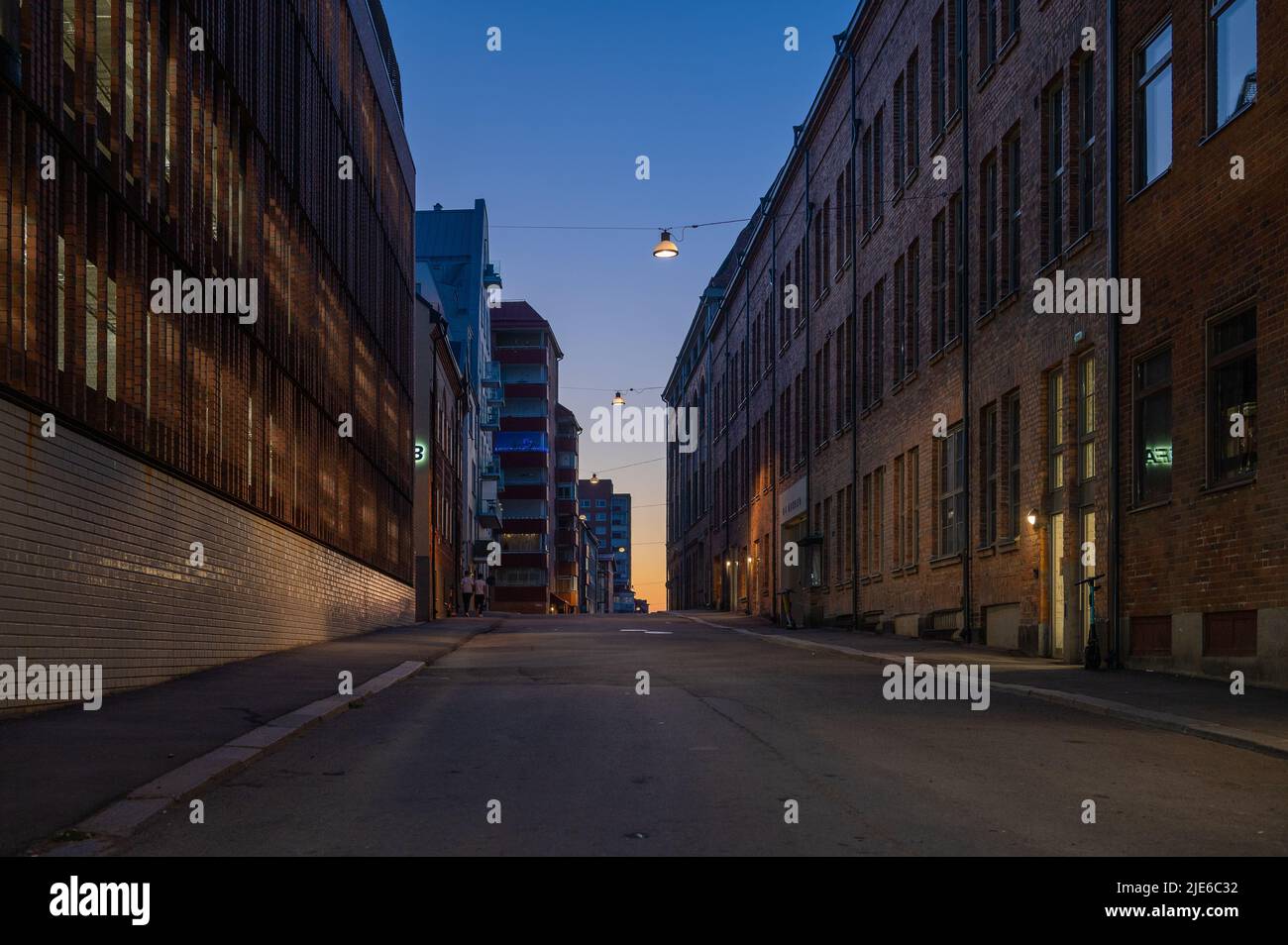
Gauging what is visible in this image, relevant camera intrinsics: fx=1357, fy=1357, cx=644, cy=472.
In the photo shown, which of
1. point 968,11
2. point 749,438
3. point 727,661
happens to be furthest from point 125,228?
point 749,438

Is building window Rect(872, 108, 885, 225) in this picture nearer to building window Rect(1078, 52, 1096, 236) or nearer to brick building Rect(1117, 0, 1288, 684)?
building window Rect(1078, 52, 1096, 236)

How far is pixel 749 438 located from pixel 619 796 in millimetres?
49285

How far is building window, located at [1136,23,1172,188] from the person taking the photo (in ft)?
55.4

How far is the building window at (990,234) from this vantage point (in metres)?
24.1

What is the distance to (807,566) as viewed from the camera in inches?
1646

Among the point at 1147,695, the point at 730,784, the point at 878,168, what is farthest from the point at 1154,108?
the point at 878,168

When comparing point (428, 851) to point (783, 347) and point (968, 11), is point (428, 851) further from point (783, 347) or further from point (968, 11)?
point (783, 347)

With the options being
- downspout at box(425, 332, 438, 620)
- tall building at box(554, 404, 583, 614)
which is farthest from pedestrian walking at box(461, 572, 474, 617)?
tall building at box(554, 404, 583, 614)

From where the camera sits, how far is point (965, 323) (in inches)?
1002

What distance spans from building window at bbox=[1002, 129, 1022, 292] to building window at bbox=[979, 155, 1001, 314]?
0.41 m

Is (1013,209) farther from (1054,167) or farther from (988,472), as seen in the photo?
(988,472)

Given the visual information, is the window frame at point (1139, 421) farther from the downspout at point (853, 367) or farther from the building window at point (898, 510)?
the downspout at point (853, 367)

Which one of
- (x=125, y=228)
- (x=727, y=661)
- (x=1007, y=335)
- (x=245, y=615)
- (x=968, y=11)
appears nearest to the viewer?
(x=125, y=228)

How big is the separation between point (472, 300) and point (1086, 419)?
206ft
